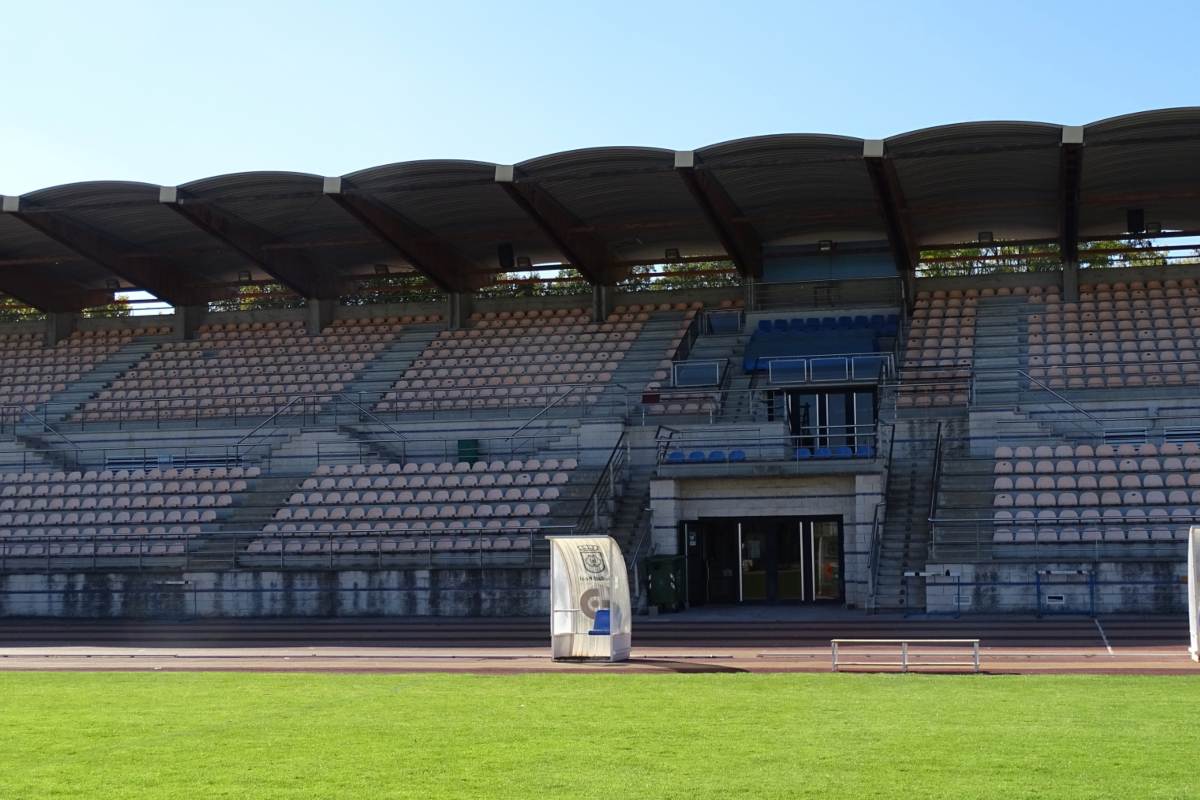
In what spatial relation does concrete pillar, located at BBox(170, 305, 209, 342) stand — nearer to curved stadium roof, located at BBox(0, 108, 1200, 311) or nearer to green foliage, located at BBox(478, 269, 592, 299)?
curved stadium roof, located at BBox(0, 108, 1200, 311)

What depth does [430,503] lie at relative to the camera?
32.2 meters

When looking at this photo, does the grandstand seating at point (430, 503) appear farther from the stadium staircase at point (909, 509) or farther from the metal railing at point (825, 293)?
the metal railing at point (825, 293)

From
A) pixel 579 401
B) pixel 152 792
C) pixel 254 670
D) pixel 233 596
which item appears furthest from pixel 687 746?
pixel 579 401

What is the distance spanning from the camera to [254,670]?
20.8m

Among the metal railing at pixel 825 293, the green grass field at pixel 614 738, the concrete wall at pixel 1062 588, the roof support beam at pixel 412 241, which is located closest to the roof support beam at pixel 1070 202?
the metal railing at pixel 825 293

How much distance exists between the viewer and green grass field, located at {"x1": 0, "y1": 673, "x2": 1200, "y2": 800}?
10953 millimetres

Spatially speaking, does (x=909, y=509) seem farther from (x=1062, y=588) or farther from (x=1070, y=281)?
(x=1070, y=281)

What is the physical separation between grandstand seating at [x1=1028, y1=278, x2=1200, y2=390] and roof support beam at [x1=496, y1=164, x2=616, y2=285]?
12204 millimetres

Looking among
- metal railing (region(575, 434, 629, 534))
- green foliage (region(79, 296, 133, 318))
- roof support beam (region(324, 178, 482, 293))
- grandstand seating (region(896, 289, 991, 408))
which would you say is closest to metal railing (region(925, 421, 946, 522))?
grandstand seating (region(896, 289, 991, 408))

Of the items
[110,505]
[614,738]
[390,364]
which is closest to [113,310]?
[390,364]

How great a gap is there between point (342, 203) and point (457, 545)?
37.5ft

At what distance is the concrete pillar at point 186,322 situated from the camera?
46000mm

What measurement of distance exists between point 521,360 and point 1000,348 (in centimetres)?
1280

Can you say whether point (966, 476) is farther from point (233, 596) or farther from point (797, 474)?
point (233, 596)
